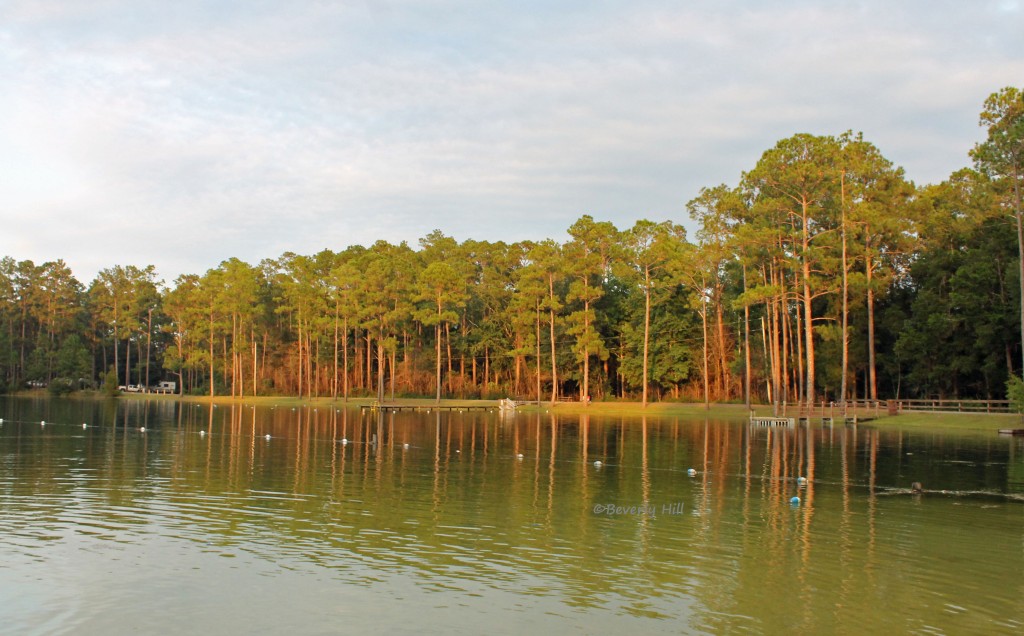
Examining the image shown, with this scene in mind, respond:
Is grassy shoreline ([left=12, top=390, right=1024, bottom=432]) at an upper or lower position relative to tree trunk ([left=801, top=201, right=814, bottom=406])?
lower

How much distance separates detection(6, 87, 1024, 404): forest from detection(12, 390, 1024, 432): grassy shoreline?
2.70 m

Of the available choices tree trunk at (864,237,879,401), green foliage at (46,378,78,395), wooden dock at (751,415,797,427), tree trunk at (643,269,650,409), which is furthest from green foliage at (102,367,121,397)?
tree trunk at (864,237,879,401)

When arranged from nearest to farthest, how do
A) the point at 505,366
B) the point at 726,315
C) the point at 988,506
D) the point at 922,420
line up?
the point at 988,506 < the point at 922,420 < the point at 726,315 < the point at 505,366

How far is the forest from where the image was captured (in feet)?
186

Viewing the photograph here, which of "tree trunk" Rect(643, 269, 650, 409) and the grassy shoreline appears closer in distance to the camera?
the grassy shoreline

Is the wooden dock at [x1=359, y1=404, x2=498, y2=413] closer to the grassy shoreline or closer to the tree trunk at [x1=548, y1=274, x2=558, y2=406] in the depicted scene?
the grassy shoreline

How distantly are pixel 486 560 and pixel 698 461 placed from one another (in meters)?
17.4

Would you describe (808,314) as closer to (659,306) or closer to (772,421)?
(772,421)

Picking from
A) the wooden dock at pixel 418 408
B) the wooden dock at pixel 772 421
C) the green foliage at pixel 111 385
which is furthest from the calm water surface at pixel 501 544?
the green foliage at pixel 111 385

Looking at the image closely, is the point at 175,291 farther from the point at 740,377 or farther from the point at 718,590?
the point at 718,590

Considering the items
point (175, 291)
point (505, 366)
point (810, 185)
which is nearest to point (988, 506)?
point (810, 185)

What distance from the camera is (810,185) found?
57.7m

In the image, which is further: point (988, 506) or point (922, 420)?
point (922, 420)

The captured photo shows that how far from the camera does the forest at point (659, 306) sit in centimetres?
5656
